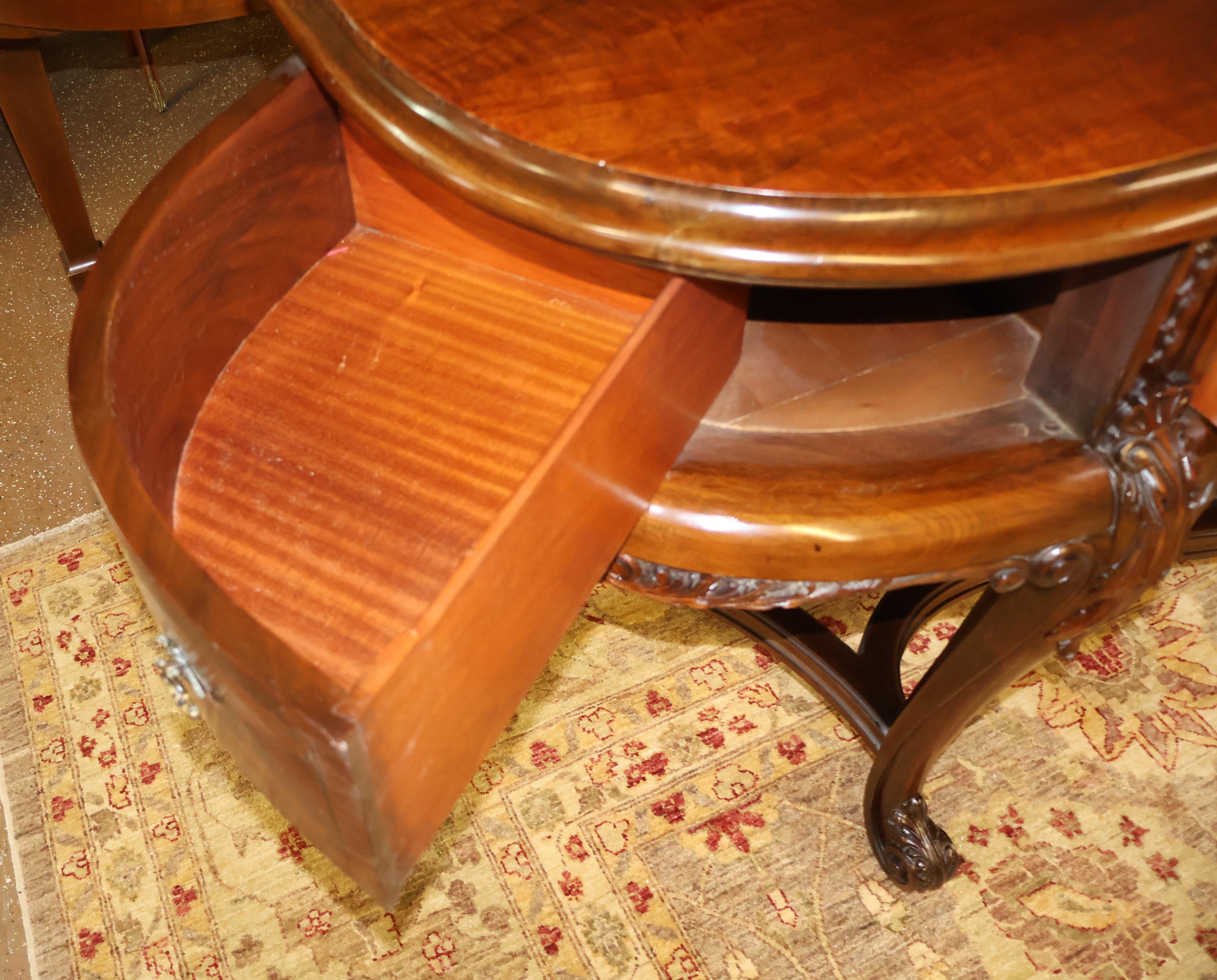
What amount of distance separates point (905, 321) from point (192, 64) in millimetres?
1544

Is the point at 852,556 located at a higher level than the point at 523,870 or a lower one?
higher

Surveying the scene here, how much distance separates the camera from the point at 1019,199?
1.43ft

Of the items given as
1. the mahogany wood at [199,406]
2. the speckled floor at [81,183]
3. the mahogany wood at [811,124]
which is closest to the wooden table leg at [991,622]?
the mahogany wood at [811,124]

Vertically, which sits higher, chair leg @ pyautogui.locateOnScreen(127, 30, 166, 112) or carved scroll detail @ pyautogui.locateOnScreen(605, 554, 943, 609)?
carved scroll detail @ pyautogui.locateOnScreen(605, 554, 943, 609)

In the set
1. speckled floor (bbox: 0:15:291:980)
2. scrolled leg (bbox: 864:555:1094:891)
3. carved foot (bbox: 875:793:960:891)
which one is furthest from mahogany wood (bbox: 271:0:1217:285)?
speckled floor (bbox: 0:15:291:980)

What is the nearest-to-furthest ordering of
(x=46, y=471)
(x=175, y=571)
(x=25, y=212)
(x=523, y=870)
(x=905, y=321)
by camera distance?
(x=175, y=571) < (x=905, y=321) < (x=523, y=870) < (x=46, y=471) < (x=25, y=212)

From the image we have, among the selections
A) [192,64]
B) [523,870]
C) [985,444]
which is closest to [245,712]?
[985,444]

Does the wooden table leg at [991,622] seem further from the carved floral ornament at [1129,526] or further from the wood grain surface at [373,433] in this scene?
the wood grain surface at [373,433]

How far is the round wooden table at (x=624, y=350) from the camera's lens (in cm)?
44

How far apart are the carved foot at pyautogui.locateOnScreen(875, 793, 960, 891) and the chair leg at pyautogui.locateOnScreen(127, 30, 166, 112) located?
4.98 ft

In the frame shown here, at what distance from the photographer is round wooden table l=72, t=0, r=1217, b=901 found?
0.44m

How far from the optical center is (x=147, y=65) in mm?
1648

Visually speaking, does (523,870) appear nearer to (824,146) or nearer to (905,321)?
(905,321)

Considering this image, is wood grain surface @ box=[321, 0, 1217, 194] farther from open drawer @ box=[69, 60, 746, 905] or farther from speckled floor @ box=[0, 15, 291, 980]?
speckled floor @ box=[0, 15, 291, 980]
